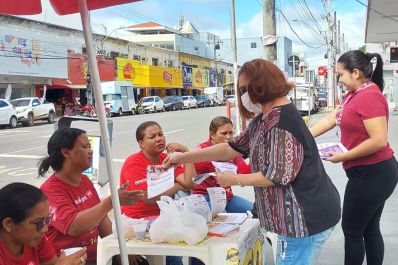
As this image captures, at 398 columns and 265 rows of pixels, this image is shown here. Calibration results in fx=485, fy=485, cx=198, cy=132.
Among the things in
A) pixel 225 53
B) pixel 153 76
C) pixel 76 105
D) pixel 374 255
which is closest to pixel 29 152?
pixel 374 255

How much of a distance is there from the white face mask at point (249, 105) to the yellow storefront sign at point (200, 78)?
199 ft

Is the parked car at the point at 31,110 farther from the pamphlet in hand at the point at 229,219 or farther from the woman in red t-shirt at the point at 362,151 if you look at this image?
the woman in red t-shirt at the point at 362,151

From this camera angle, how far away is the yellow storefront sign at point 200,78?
6347 cm

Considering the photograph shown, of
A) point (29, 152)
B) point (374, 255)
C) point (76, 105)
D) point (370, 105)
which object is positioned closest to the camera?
point (370, 105)

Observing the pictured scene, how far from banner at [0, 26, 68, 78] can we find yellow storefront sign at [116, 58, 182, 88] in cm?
905

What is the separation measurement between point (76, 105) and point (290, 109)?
3268 centimetres

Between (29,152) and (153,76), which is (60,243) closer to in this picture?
(29,152)

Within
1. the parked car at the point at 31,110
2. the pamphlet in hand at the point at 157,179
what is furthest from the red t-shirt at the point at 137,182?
the parked car at the point at 31,110

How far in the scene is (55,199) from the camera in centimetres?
271

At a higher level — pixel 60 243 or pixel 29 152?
pixel 60 243

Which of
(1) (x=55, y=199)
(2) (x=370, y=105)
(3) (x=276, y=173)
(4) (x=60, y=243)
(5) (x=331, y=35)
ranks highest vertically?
(5) (x=331, y=35)

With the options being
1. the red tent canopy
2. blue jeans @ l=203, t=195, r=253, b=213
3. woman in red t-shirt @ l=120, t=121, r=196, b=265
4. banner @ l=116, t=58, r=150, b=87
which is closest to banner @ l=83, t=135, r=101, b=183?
woman in red t-shirt @ l=120, t=121, r=196, b=265

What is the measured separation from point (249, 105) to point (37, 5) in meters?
1.17

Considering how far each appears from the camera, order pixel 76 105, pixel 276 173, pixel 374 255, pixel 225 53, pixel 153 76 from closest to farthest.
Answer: pixel 276 173 → pixel 374 255 → pixel 76 105 → pixel 153 76 → pixel 225 53
